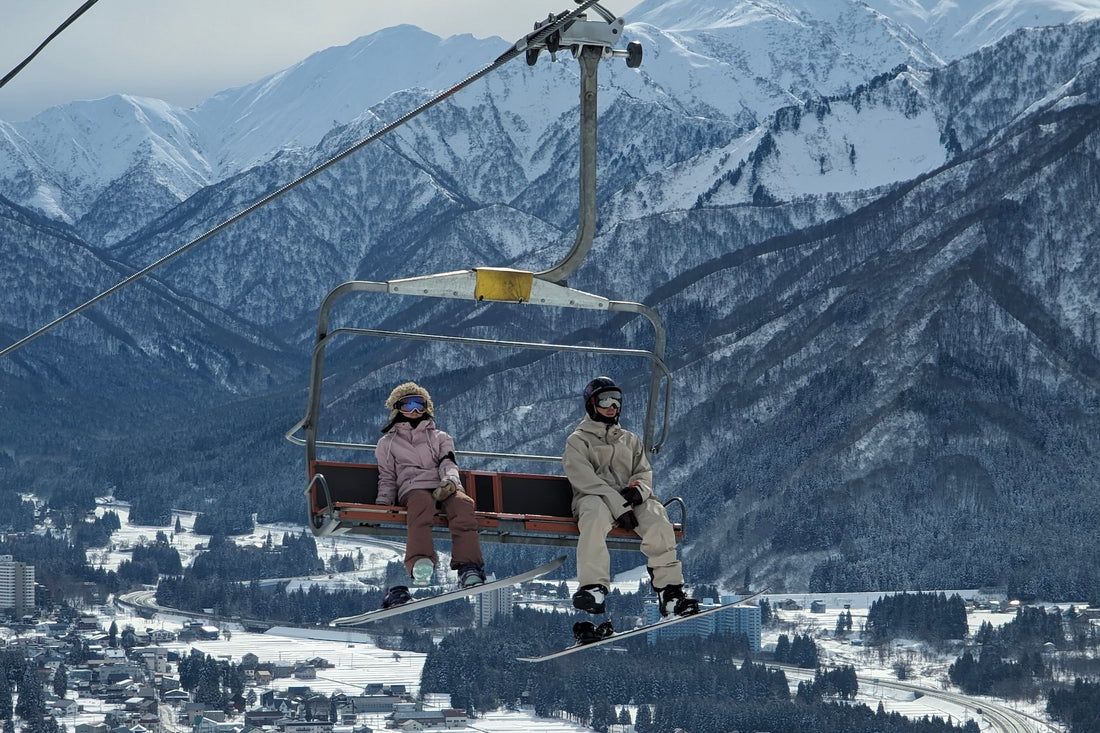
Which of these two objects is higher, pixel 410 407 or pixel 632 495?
pixel 410 407

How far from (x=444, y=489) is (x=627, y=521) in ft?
5.41

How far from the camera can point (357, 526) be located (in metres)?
17.1

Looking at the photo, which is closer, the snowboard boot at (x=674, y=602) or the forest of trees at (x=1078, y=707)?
the snowboard boot at (x=674, y=602)

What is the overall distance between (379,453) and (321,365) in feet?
5.14

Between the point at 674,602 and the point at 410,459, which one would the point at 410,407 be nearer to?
the point at 410,459

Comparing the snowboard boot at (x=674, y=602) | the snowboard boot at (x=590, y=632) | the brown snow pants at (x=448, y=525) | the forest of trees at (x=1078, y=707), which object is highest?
the brown snow pants at (x=448, y=525)

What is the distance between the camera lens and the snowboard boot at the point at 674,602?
1650 centimetres

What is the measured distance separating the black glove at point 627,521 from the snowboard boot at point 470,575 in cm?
130

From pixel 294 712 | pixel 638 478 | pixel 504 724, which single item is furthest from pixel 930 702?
pixel 638 478

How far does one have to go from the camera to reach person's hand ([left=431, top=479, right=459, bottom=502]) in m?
17.1

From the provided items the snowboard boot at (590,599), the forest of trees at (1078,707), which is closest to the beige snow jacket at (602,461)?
the snowboard boot at (590,599)

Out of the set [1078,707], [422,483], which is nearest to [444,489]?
[422,483]

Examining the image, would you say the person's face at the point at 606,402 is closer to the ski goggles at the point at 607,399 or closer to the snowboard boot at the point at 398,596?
the ski goggles at the point at 607,399

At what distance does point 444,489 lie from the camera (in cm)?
1711
